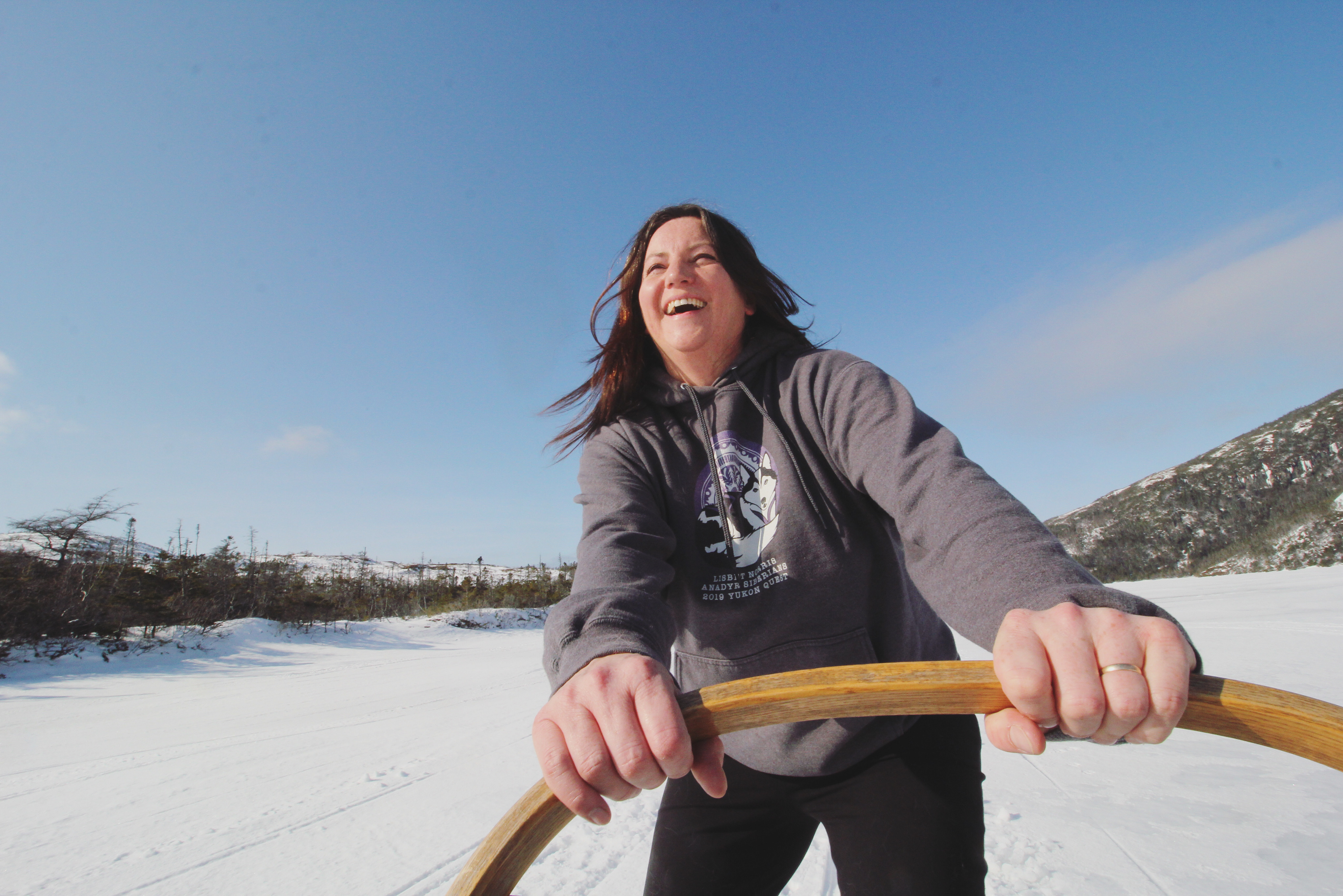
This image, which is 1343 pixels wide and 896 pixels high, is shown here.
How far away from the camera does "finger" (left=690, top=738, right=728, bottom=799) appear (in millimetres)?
618

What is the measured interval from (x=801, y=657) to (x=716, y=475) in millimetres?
418

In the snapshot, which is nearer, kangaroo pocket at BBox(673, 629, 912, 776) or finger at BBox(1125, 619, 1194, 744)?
finger at BBox(1125, 619, 1194, 744)

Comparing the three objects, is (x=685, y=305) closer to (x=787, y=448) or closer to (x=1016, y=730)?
(x=787, y=448)

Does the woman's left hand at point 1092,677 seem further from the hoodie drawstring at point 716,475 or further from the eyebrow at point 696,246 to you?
the eyebrow at point 696,246

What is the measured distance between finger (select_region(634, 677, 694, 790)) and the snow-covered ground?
6.38 ft

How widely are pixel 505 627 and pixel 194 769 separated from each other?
12781 millimetres

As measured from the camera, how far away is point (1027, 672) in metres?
0.50

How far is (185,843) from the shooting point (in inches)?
98.5

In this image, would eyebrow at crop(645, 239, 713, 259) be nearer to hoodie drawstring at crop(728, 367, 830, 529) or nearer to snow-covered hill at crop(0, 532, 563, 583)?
hoodie drawstring at crop(728, 367, 830, 529)

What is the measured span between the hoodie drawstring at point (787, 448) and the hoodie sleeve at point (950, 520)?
0.10 metres

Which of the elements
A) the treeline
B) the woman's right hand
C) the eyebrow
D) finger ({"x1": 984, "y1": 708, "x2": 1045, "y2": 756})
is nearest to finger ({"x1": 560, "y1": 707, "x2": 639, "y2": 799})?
the woman's right hand

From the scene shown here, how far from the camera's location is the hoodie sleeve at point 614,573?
697 mm

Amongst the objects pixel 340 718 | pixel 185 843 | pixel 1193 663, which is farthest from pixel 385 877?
pixel 340 718

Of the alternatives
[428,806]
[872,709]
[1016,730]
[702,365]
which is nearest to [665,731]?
[872,709]
